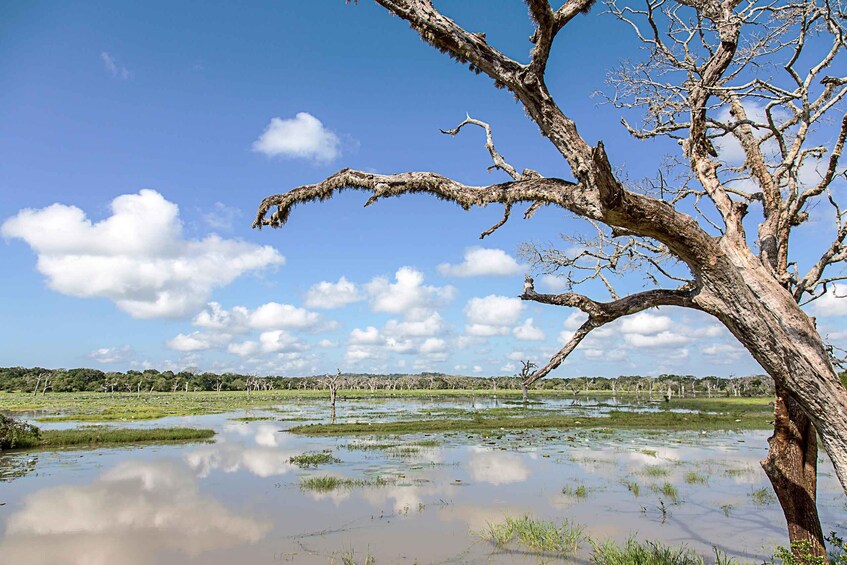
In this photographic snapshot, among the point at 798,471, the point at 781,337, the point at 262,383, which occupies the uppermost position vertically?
the point at 781,337

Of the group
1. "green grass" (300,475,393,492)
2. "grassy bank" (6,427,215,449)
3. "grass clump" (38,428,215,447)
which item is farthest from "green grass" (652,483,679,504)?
"grass clump" (38,428,215,447)

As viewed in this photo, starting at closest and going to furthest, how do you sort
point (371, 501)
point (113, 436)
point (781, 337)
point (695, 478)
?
1. point (781, 337)
2. point (371, 501)
3. point (695, 478)
4. point (113, 436)

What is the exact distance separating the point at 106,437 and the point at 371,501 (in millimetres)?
21036

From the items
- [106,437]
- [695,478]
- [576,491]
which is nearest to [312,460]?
[576,491]

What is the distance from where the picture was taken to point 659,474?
2034 cm

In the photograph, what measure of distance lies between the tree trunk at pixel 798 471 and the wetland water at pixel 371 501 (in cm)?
536

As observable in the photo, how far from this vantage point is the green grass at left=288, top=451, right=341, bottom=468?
74.3ft

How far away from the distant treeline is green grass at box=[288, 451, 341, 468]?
72493 mm

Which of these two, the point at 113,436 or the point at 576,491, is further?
the point at 113,436

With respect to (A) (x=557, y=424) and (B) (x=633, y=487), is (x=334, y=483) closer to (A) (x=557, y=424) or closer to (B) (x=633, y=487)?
(B) (x=633, y=487)

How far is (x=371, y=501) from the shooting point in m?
16.1

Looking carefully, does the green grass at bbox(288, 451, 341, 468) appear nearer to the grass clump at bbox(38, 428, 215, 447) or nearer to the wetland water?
the wetland water

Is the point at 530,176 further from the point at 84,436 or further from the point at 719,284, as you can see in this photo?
the point at 84,436

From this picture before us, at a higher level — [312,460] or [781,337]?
[781,337]
